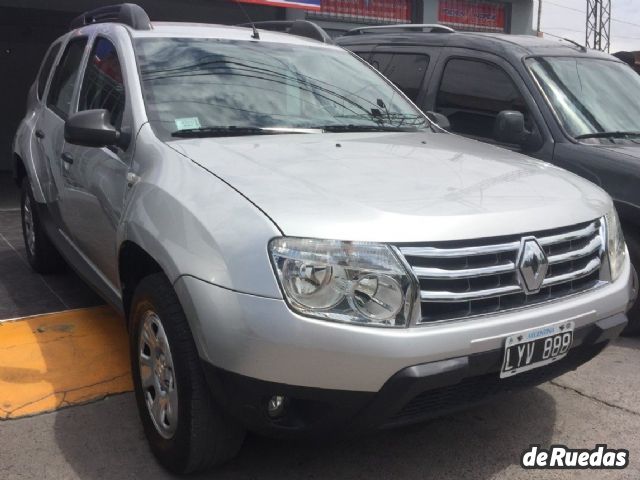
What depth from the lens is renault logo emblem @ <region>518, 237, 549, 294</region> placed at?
101 inches

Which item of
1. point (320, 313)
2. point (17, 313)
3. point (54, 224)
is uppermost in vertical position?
point (320, 313)

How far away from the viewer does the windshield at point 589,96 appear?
474 centimetres

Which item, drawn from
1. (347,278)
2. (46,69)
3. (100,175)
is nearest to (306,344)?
(347,278)

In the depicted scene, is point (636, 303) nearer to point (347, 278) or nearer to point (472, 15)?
point (347, 278)

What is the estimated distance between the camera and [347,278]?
232 cm

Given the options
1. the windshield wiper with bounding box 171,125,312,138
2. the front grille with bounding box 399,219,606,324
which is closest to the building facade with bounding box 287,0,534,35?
the windshield wiper with bounding box 171,125,312,138

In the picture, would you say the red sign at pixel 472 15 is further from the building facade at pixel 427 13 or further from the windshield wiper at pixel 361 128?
the windshield wiper at pixel 361 128

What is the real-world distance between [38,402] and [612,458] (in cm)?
260

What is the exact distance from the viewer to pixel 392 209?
2.46 m

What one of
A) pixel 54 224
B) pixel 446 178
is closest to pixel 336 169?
pixel 446 178

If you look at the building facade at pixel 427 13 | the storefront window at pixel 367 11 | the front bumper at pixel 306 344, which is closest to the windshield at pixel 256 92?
the front bumper at pixel 306 344

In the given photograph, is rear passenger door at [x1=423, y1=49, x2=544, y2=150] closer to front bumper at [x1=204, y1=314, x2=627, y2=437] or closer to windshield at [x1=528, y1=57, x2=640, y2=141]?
windshield at [x1=528, y1=57, x2=640, y2=141]

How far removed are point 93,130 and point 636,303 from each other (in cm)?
332

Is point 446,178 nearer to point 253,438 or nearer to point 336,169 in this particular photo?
point 336,169
